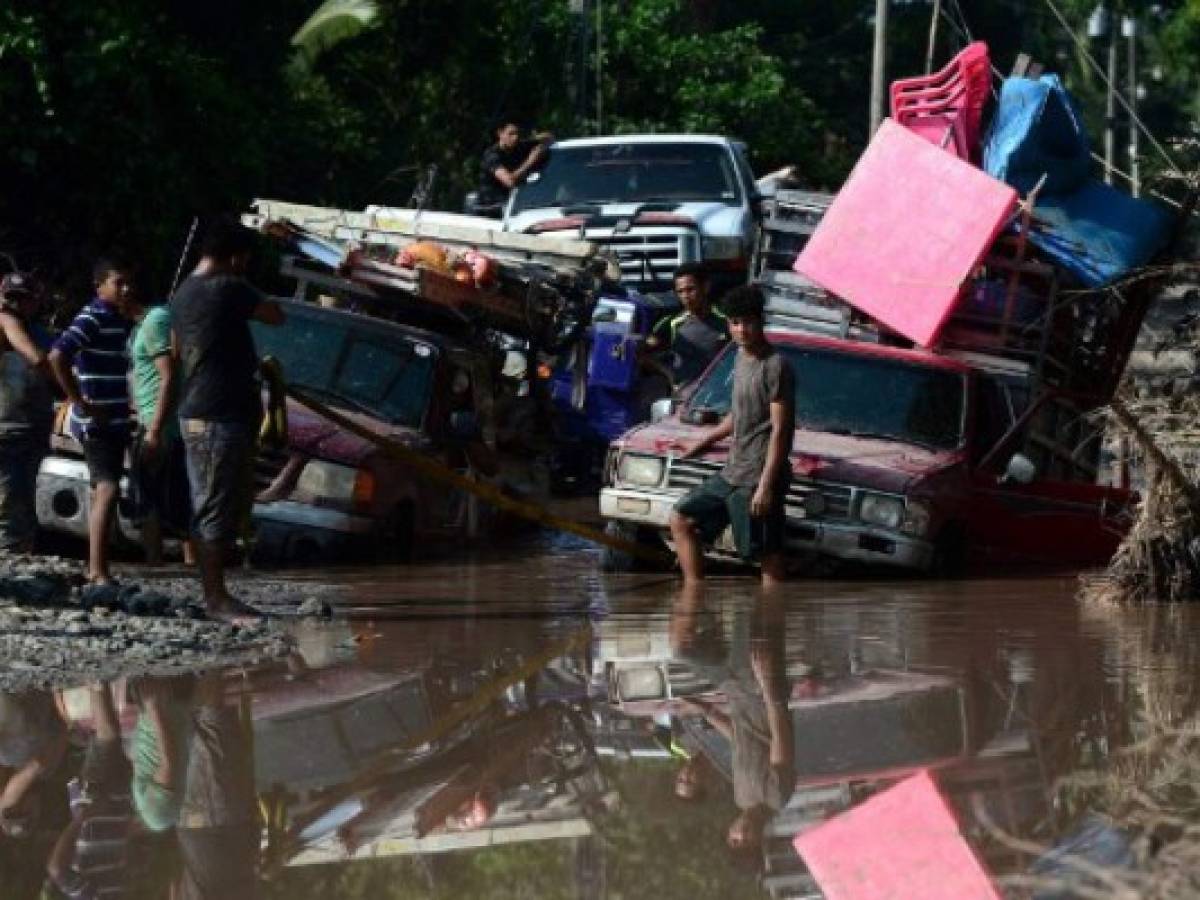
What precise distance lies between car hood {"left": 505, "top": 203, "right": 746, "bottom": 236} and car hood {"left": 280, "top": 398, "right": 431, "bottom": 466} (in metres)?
6.89

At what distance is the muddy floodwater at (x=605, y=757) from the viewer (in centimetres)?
682

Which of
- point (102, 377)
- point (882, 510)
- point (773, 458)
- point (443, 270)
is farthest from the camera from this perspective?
point (443, 270)

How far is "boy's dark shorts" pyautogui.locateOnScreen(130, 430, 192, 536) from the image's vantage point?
12.5m

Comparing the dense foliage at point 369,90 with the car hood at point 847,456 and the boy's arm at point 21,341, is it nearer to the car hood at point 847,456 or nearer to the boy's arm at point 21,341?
the car hood at point 847,456

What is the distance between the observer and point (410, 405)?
15852 millimetres

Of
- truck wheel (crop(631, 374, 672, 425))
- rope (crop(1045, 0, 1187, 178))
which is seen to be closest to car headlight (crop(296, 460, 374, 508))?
rope (crop(1045, 0, 1187, 178))

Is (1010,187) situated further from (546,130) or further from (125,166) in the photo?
(546,130)

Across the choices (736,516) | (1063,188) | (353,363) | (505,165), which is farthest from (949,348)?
(505,165)

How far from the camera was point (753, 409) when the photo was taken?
13602 mm

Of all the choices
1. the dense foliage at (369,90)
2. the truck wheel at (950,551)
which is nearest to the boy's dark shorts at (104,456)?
the truck wheel at (950,551)

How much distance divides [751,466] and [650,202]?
923 centimetres

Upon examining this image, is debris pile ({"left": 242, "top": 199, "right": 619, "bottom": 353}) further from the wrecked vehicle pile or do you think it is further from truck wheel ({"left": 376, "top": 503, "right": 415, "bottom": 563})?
the wrecked vehicle pile

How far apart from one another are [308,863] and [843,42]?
4077 cm

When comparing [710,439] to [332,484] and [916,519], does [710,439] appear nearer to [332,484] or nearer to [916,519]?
[916,519]
